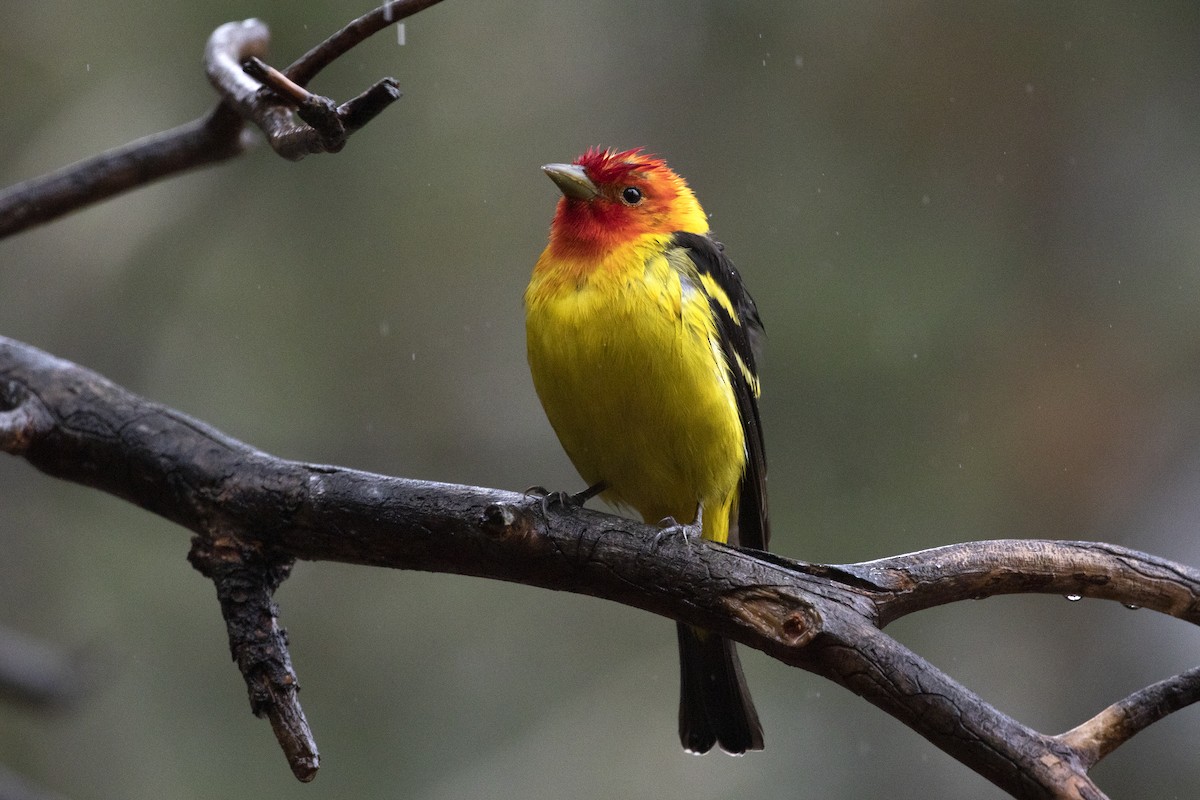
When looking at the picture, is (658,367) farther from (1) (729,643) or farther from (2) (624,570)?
(1) (729,643)

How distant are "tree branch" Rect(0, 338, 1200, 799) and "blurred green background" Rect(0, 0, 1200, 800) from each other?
311 cm

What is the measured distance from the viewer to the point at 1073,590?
253 cm

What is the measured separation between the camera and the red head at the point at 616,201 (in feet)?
10.6

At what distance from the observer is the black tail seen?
3355mm

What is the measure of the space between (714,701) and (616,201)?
1.44 metres

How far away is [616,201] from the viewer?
335 cm

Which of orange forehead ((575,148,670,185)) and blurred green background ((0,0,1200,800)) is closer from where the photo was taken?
orange forehead ((575,148,670,185))

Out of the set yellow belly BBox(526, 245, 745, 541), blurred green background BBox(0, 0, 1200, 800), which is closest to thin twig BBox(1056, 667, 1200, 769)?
yellow belly BBox(526, 245, 745, 541)

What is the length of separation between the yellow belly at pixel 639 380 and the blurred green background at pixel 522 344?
8.93 ft

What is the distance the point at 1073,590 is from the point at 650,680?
11.8 ft

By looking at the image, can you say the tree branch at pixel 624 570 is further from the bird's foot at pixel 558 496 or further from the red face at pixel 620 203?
the red face at pixel 620 203

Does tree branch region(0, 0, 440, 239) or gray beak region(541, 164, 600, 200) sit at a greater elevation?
tree branch region(0, 0, 440, 239)

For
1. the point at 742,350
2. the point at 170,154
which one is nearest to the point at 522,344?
the point at 170,154

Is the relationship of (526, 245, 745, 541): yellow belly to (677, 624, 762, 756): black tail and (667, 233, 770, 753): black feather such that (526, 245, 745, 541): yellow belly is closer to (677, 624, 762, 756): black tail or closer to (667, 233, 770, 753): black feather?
(667, 233, 770, 753): black feather
